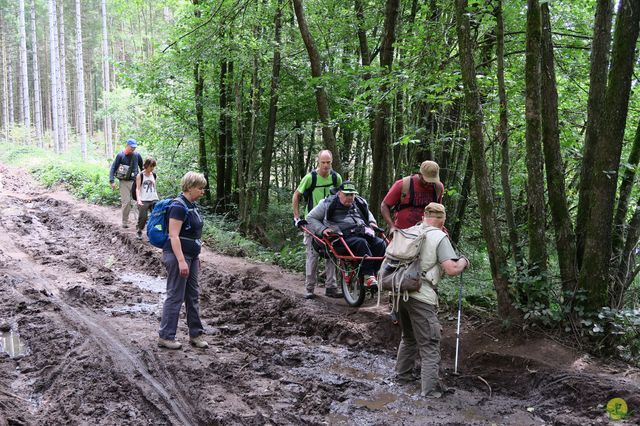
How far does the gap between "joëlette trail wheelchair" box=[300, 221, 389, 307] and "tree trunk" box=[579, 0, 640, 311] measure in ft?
8.96

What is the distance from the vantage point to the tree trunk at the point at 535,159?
5.79 m

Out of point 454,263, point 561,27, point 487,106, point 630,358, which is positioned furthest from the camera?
point 561,27

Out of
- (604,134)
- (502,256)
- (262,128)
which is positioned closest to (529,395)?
(502,256)

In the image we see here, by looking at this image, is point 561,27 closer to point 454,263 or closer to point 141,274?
point 454,263

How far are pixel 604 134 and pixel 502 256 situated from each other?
5.93ft

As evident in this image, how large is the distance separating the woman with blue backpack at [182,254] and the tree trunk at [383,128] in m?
4.47

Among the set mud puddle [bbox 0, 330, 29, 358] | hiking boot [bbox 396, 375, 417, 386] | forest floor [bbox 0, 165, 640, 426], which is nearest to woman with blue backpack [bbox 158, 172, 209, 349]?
forest floor [bbox 0, 165, 640, 426]

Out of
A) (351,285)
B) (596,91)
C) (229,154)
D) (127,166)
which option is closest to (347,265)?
(351,285)

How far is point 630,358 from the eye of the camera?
545cm

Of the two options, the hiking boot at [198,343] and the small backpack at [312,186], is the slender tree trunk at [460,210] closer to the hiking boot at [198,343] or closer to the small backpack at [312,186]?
the small backpack at [312,186]

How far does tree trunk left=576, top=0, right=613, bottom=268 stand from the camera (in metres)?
5.64

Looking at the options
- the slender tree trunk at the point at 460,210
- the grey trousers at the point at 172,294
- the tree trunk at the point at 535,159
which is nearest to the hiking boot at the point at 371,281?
the tree trunk at the point at 535,159

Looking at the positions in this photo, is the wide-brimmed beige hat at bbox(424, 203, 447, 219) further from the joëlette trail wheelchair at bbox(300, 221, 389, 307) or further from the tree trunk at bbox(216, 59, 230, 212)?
the tree trunk at bbox(216, 59, 230, 212)

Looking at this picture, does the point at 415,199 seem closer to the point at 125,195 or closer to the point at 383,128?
the point at 383,128
